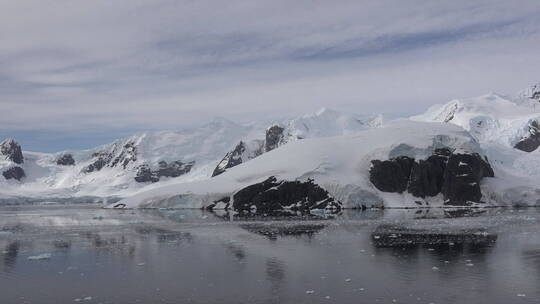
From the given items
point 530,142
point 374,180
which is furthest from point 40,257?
point 530,142

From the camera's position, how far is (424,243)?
3606cm

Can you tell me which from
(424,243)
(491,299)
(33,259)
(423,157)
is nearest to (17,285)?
(33,259)

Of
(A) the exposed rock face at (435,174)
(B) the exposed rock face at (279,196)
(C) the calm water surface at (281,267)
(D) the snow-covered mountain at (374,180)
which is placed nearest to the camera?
(C) the calm water surface at (281,267)

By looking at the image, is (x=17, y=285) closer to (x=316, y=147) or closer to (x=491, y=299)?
(x=491, y=299)

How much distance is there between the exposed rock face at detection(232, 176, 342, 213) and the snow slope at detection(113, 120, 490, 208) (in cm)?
152

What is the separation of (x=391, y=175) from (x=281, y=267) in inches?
2711

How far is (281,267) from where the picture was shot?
27656 millimetres

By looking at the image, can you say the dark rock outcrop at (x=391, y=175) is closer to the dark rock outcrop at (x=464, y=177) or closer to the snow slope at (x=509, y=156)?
the dark rock outcrop at (x=464, y=177)

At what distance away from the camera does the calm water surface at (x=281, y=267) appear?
21344mm

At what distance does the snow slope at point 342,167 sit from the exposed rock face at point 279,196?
1.52 meters

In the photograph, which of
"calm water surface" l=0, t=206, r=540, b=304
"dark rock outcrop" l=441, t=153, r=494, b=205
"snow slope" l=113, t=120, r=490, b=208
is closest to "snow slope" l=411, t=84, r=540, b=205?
"dark rock outcrop" l=441, t=153, r=494, b=205

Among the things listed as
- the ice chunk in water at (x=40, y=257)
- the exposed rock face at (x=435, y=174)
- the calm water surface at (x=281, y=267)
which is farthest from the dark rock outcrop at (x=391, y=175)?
the ice chunk in water at (x=40, y=257)

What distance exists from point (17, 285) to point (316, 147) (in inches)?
3301

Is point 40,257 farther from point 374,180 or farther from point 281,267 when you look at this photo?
point 374,180
